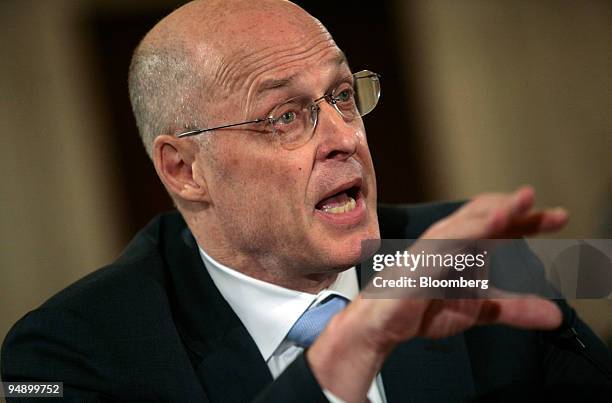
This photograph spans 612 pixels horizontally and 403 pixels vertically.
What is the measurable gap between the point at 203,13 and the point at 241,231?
441 mm

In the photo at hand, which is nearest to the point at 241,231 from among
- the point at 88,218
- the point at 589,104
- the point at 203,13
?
the point at 203,13

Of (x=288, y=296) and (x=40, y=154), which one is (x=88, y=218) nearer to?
(x=40, y=154)

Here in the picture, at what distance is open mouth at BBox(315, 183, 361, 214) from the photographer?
1653mm

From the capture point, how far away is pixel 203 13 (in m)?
1.74

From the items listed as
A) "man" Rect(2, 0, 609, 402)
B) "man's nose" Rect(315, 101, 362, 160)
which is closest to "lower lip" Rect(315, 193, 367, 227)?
"man" Rect(2, 0, 609, 402)

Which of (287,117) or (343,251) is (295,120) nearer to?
(287,117)

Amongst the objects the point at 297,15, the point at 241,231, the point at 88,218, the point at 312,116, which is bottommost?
the point at 88,218

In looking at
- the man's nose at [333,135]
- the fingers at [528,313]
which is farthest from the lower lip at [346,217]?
the fingers at [528,313]

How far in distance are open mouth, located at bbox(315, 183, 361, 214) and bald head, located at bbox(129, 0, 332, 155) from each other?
0.27 m

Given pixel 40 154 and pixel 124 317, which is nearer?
pixel 124 317

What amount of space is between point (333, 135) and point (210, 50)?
0.29m

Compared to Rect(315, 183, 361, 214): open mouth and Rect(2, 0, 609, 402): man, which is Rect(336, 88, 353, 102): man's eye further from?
Rect(315, 183, 361, 214): open mouth

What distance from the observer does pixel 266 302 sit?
1.74 metres

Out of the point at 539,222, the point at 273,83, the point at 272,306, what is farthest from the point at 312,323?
the point at 539,222
